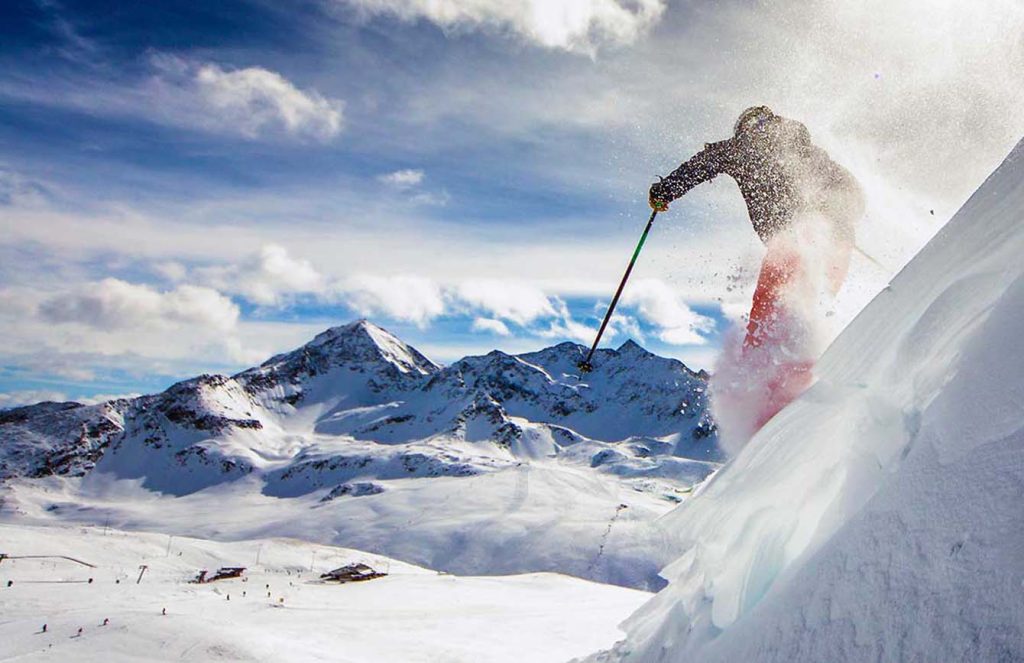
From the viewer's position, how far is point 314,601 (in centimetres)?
2338

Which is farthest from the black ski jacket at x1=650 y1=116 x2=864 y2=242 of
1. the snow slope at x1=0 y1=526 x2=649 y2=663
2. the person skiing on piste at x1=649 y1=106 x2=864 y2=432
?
the snow slope at x1=0 y1=526 x2=649 y2=663

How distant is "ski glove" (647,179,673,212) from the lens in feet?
37.3

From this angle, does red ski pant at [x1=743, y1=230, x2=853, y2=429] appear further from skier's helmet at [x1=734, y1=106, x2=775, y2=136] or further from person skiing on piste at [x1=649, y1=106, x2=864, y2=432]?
skier's helmet at [x1=734, y1=106, x2=775, y2=136]

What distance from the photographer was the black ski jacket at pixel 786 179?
9.45 metres

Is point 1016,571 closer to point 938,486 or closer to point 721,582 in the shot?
point 938,486

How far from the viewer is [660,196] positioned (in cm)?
1144

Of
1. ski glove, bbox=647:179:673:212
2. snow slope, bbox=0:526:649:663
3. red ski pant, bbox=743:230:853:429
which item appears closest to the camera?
red ski pant, bbox=743:230:853:429

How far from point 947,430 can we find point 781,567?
149cm

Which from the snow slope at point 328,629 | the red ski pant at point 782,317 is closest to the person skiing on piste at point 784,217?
the red ski pant at point 782,317

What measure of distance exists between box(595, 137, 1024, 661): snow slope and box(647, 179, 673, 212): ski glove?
695 cm

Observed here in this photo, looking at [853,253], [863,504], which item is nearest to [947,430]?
[863,504]

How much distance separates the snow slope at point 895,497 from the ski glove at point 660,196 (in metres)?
6.95

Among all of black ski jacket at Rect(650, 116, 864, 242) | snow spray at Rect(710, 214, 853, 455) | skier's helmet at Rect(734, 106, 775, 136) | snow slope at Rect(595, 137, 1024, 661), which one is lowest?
snow slope at Rect(595, 137, 1024, 661)

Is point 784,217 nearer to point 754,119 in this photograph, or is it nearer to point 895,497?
point 754,119
